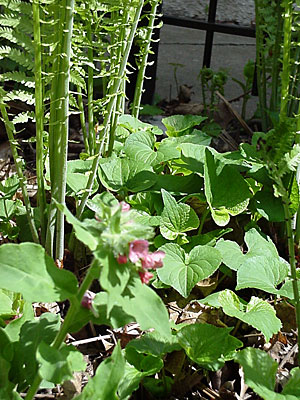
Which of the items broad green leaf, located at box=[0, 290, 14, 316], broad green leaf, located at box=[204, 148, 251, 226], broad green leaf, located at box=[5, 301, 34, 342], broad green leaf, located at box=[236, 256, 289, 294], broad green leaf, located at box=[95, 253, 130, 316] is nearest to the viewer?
broad green leaf, located at box=[95, 253, 130, 316]

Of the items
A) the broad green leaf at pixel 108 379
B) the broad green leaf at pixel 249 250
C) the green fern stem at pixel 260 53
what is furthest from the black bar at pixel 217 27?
the broad green leaf at pixel 108 379

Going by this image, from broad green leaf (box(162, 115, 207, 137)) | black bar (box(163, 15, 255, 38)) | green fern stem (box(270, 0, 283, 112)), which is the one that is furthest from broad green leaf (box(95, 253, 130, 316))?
black bar (box(163, 15, 255, 38))

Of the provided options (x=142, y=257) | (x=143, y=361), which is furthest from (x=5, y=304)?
(x=142, y=257)

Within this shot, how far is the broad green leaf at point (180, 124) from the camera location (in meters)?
1.91

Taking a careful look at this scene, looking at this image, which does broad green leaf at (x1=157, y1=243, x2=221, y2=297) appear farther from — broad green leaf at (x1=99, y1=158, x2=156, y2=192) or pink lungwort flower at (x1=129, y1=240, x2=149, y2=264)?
pink lungwort flower at (x1=129, y1=240, x2=149, y2=264)

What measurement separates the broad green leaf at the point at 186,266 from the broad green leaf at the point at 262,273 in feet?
0.20

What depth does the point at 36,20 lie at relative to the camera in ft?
4.30

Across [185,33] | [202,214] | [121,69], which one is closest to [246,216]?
[202,214]

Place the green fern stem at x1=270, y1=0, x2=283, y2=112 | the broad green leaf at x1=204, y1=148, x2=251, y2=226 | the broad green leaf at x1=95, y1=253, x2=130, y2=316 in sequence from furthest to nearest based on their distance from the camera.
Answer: the green fern stem at x1=270, y1=0, x2=283, y2=112 < the broad green leaf at x1=204, y1=148, x2=251, y2=226 < the broad green leaf at x1=95, y1=253, x2=130, y2=316

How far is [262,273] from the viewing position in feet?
4.45

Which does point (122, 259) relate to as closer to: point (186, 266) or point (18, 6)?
point (186, 266)

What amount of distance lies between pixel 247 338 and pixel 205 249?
22cm

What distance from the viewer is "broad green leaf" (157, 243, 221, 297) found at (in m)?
1.32

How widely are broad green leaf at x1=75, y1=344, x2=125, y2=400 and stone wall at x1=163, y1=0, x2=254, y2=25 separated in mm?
3548
